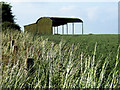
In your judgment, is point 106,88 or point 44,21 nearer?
point 106,88

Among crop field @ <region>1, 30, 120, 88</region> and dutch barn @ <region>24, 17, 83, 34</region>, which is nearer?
crop field @ <region>1, 30, 120, 88</region>

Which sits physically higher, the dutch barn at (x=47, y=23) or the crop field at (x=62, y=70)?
the dutch barn at (x=47, y=23)

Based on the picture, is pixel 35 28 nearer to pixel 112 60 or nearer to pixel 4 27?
pixel 4 27

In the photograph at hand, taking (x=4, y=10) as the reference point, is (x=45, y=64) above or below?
below

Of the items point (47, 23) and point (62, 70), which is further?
point (47, 23)

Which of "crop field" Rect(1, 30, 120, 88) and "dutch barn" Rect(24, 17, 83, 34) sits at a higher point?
"dutch barn" Rect(24, 17, 83, 34)

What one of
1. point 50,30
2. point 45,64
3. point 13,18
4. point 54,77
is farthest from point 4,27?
point 54,77

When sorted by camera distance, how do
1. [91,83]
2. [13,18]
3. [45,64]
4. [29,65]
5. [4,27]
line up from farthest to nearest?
1. [13,18]
2. [4,27]
3. [45,64]
4. [29,65]
5. [91,83]

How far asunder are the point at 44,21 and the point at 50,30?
70.7 inches

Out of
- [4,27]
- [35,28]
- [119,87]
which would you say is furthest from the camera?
[35,28]

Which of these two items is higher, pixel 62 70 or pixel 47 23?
pixel 47 23

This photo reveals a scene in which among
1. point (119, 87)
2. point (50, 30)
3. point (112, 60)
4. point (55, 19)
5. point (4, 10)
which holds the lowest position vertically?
point (119, 87)

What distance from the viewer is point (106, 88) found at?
10.4 feet

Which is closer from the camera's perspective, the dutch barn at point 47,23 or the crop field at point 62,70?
the crop field at point 62,70
